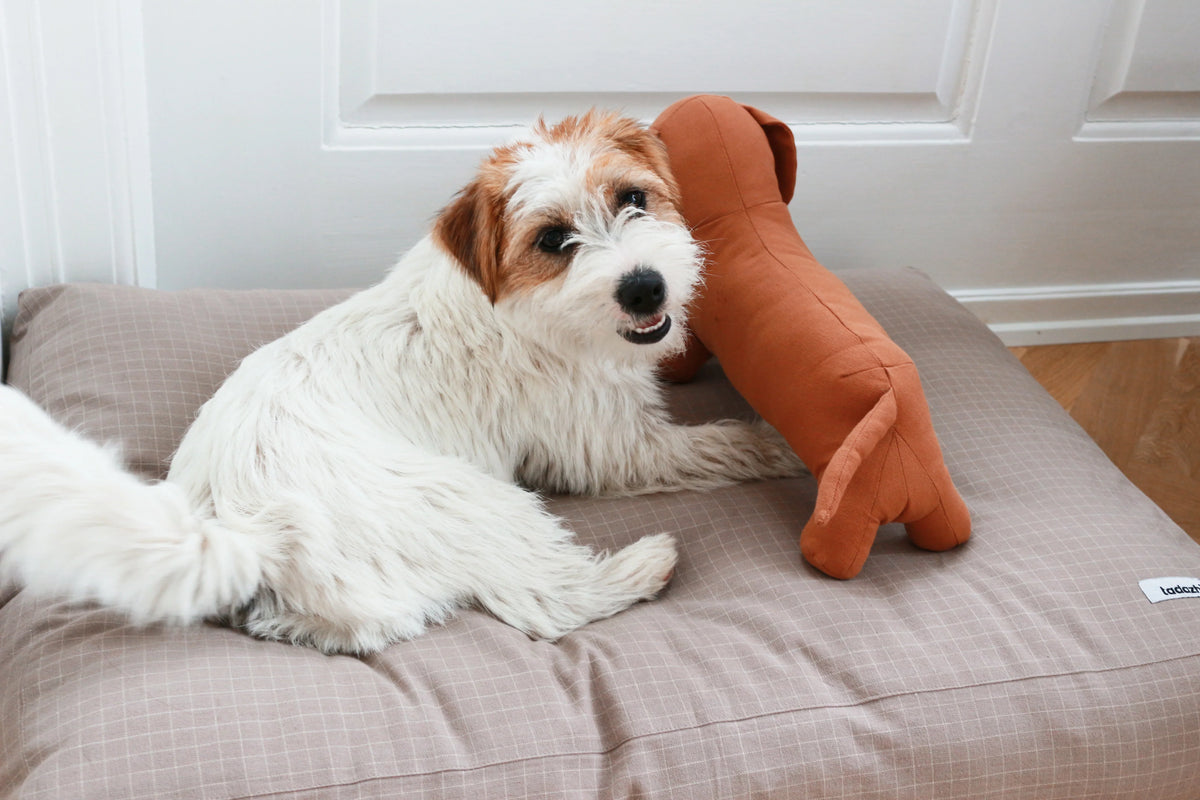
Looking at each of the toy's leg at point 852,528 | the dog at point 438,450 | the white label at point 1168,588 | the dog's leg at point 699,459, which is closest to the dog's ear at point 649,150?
the dog at point 438,450

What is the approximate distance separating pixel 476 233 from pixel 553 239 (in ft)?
0.32

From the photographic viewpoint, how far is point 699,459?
1.57 meters

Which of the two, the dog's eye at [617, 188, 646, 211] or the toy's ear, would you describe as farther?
the toy's ear

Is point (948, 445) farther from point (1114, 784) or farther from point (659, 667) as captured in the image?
point (659, 667)

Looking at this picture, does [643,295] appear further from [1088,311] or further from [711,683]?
[1088,311]

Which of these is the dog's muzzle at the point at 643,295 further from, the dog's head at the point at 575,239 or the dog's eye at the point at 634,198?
the dog's eye at the point at 634,198

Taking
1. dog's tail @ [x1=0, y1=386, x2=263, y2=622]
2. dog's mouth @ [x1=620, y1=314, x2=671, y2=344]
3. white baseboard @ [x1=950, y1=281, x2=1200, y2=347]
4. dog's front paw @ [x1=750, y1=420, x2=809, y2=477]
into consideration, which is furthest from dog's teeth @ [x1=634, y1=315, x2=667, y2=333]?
white baseboard @ [x1=950, y1=281, x2=1200, y2=347]

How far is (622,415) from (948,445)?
1.71 ft

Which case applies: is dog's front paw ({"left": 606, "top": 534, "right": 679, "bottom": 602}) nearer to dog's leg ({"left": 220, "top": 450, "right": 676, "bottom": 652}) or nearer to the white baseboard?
dog's leg ({"left": 220, "top": 450, "right": 676, "bottom": 652})

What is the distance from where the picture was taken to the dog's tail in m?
1.01

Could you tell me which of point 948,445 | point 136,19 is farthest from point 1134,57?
point 136,19

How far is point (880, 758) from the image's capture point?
3.81 feet

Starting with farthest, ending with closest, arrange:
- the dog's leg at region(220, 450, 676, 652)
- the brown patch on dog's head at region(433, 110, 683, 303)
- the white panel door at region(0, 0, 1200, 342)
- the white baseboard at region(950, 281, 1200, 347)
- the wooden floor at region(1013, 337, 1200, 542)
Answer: the white baseboard at region(950, 281, 1200, 347)
the wooden floor at region(1013, 337, 1200, 542)
the white panel door at region(0, 0, 1200, 342)
the brown patch on dog's head at region(433, 110, 683, 303)
the dog's leg at region(220, 450, 676, 652)

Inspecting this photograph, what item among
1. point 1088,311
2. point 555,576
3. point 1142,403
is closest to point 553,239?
point 555,576
